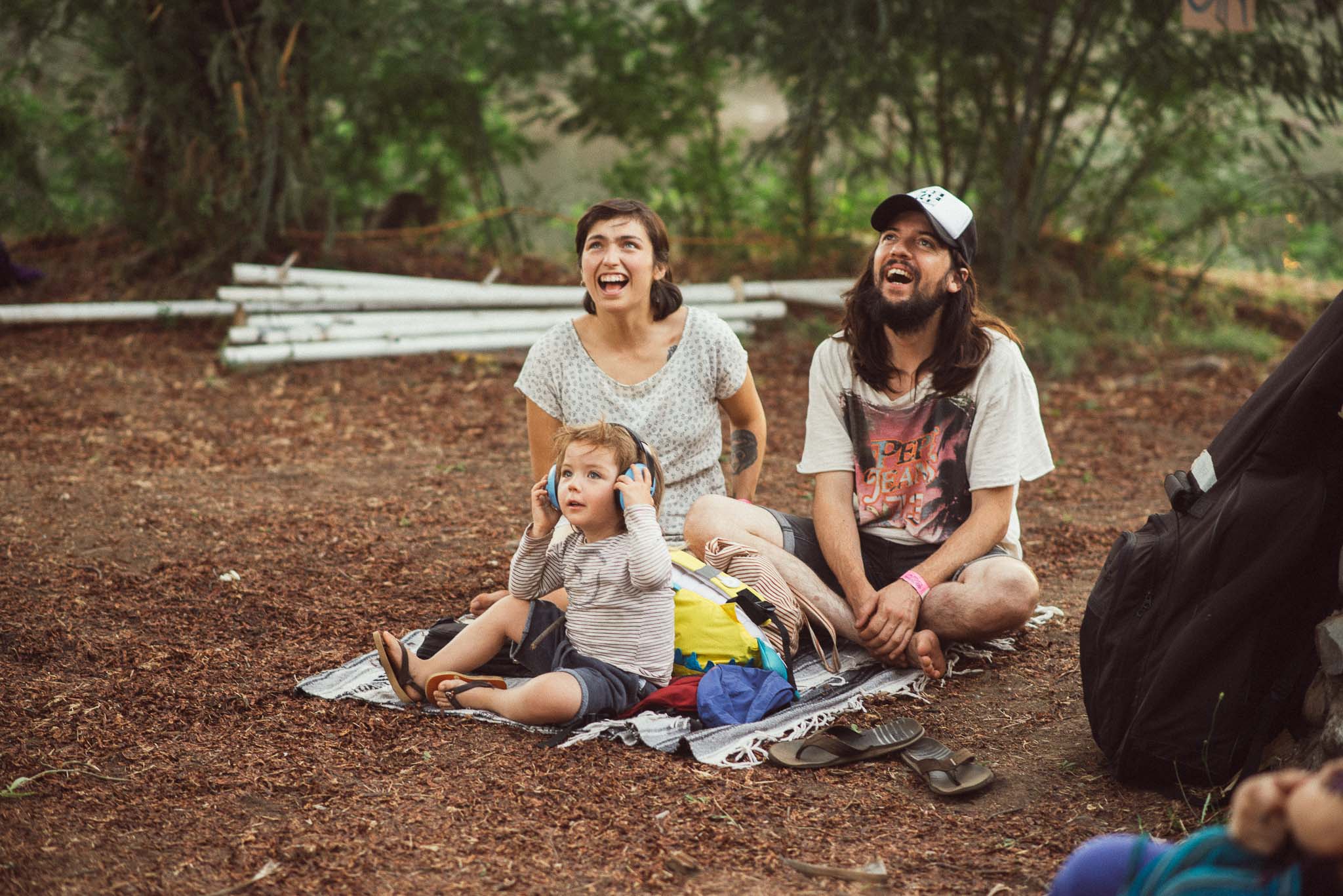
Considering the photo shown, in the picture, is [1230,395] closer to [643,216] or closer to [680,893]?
[643,216]

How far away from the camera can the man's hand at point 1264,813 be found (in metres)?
1.59

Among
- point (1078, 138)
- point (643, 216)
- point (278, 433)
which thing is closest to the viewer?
point (643, 216)

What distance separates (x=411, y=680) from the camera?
3.27 m

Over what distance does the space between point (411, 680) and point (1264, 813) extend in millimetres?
2254

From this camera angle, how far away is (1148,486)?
19.7ft

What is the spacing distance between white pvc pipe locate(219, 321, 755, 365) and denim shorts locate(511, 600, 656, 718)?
4869 millimetres

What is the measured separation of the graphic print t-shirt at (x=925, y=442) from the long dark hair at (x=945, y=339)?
0.03 meters

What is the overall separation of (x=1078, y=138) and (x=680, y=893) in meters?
8.64

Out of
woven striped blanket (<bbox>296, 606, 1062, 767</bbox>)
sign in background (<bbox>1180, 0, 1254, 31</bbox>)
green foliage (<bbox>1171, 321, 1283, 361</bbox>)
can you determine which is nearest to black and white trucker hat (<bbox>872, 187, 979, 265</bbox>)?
Answer: woven striped blanket (<bbox>296, 606, 1062, 767</bbox>)

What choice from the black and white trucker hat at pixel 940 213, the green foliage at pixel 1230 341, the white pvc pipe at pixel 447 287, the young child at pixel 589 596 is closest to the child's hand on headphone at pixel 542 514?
the young child at pixel 589 596

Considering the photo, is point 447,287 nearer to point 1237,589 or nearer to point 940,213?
point 940,213

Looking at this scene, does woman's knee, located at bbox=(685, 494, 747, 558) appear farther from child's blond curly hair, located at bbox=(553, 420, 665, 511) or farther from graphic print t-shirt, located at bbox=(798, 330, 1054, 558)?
child's blond curly hair, located at bbox=(553, 420, 665, 511)

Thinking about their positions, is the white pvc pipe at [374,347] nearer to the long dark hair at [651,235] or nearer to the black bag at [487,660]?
the long dark hair at [651,235]

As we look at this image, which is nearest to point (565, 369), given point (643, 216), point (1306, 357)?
point (643, 216)
